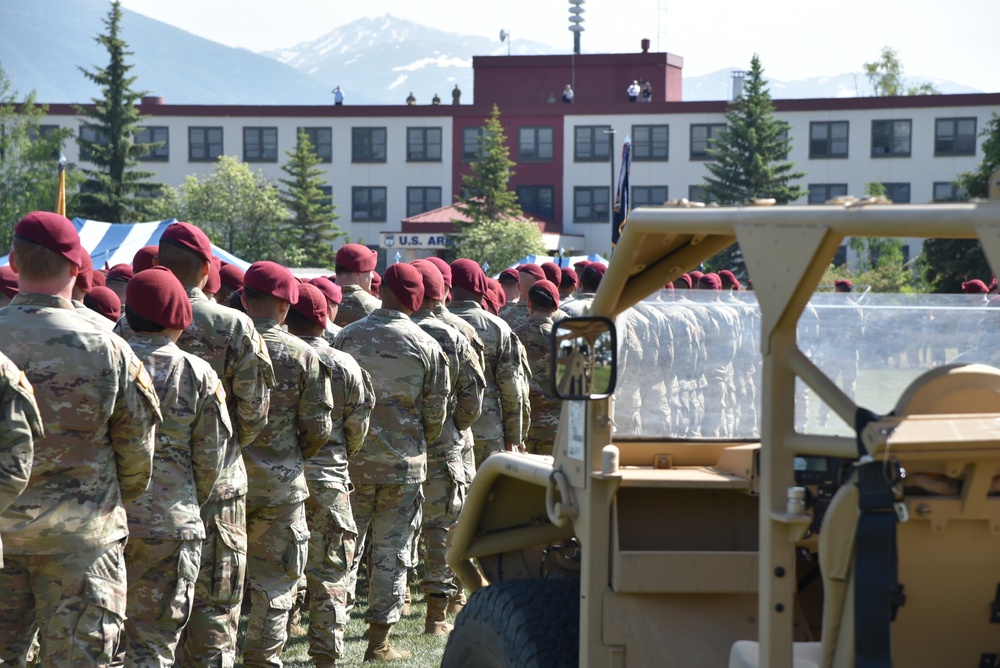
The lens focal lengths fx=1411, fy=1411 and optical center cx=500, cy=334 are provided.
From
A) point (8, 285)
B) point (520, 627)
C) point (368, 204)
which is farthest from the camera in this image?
point (368, 204)

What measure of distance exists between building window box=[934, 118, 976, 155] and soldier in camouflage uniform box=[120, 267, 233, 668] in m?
58.4

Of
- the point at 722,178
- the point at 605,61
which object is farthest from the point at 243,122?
the point at 722,178

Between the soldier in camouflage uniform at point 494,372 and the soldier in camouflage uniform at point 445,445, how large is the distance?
3.35 ft

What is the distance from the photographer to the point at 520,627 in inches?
180

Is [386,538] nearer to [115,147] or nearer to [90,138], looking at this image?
[115,147]

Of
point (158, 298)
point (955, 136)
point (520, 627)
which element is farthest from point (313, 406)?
point (955, 136)

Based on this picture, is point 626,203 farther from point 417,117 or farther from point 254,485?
point 417,117

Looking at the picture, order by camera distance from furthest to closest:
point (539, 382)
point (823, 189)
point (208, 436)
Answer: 1. point (823, 189)
2. point (539, 382)
3. point (208, 436)

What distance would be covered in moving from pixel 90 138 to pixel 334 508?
207 feet

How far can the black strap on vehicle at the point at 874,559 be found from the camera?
3.18 meters

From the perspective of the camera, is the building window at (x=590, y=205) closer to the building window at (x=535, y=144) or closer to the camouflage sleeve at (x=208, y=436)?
the building window at (x=535, y=144)

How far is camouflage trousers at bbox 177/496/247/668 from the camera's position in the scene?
6.34 m

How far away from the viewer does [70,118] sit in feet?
222

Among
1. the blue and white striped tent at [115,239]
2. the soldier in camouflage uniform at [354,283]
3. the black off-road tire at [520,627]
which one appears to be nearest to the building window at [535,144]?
the blue and white striped tent at [115,239]
